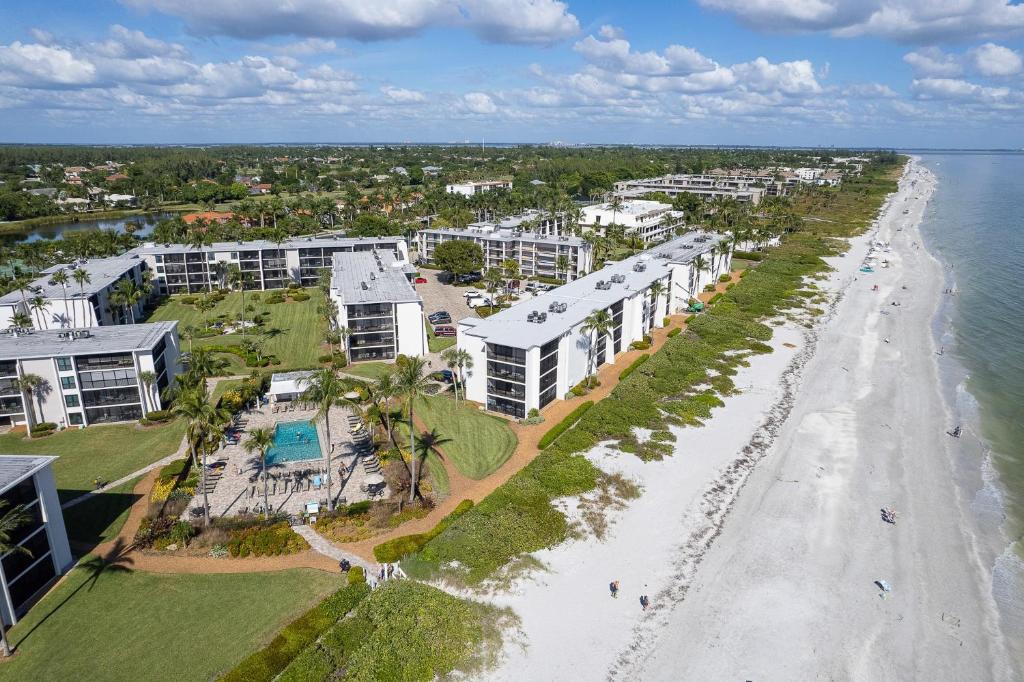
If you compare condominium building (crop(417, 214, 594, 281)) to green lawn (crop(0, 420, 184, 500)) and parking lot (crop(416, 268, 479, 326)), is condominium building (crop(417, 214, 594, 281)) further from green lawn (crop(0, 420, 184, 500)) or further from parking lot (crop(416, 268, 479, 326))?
green lawn (crop(0, 420, 184, 500))

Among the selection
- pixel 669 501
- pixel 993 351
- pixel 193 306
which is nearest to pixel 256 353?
pixel 193 306

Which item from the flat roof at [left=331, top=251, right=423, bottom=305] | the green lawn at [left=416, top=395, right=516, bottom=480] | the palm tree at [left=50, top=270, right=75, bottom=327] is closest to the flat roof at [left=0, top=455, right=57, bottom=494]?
the green lawn at [left=416, top=395, right=516, bottom=480]

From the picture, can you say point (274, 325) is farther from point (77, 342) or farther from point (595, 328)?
point (595, 328)

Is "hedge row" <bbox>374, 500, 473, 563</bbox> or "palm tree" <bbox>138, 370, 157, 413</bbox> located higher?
"palm tree" <bbox>138, 370, 157, 413</bbox>

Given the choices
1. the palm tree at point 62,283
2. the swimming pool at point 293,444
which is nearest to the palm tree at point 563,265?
the swimming pool at point 293,444

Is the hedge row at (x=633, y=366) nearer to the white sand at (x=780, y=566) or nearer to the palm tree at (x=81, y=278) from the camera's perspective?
the white sand at (x=780, y=566)

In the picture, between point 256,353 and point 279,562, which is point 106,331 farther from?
point 279,562
